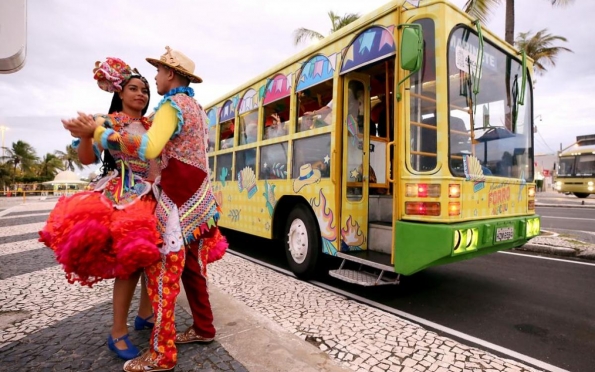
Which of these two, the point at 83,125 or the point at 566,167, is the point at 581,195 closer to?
the point at 566,167

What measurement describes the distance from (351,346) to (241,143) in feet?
14.1

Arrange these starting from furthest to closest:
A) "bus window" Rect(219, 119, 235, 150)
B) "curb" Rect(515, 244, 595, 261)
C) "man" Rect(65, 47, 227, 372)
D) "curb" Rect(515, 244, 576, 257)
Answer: "bus window" Rect(219, 119, 235, 150) → "curb" Rect(515, 244, 576, 257) → "curb" Rect(515, 244, 595, 261) → "man" Rect(65, 47, 227, 372)

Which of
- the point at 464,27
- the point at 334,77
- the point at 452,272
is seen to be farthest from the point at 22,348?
the point at 452,272

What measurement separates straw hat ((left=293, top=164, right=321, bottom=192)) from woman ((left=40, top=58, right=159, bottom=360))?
237cm

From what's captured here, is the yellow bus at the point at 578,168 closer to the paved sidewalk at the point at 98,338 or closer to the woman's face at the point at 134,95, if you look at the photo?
the paved sidewalk at the point at 98,338

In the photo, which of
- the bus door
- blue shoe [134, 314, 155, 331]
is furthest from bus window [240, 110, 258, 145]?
blue shoe [134, 314, 155, 331]

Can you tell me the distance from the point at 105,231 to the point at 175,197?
0.46 meters

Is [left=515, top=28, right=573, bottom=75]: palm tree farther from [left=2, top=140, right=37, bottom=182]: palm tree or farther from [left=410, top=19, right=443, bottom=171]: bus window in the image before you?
[left=2, top=140, right=37, bottom=182]: palm tree

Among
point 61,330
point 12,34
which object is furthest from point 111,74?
point 61,330

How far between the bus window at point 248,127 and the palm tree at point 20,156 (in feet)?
179

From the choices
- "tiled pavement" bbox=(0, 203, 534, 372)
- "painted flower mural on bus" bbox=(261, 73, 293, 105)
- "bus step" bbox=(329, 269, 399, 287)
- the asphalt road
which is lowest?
the asphalt road

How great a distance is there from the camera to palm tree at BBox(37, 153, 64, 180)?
174 ft

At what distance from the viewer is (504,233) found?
373 centimetres

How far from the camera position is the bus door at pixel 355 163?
13.7 ft
